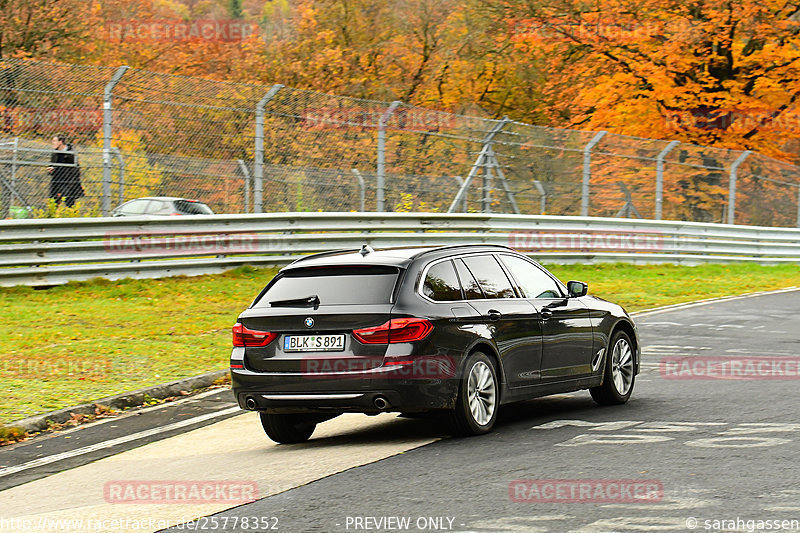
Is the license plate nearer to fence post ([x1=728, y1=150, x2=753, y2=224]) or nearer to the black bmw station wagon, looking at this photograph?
the black bmw station wagon

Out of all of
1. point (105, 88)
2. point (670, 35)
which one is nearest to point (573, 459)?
point (105, 88)

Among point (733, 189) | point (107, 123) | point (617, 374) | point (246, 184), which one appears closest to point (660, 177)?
point (733, 189)

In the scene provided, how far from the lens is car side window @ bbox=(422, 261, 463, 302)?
8570mm

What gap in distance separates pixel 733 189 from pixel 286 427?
2225 cm

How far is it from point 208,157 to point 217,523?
1321 centimetres

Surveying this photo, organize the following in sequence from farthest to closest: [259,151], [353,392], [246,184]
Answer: [246,184] < [259,151] < [353,392]

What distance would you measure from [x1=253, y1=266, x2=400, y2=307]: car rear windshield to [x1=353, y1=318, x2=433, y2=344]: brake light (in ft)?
0.78

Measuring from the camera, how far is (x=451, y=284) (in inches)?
347

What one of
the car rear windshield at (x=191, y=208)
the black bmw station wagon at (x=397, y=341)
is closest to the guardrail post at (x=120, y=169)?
the car rear windshield at (x=191, y=208)

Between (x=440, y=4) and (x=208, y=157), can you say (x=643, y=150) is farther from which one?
(x=440, y=4)

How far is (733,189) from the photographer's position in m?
28.9

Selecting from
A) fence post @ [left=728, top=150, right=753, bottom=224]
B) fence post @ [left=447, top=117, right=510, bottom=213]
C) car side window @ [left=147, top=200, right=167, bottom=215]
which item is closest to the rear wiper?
car side window @ [left=147, top=200, right=167, bottom=215]

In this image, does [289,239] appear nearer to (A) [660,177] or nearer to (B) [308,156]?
(B) [308,156]

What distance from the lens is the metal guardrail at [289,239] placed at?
17.4m
